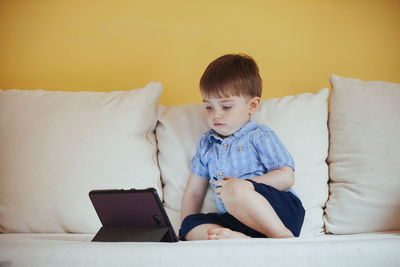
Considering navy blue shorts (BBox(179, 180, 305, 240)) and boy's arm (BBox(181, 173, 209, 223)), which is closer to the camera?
navy blue shorts (BBox(179, 180, 305, 240))

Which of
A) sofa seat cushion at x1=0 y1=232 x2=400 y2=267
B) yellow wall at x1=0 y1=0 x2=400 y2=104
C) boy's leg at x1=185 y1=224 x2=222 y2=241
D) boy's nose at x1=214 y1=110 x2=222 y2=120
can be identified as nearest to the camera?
sofa seat cushion at x1=0 y1=232 x2=400 y2=267

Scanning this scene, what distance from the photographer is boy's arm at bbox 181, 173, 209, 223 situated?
1234 millimetres

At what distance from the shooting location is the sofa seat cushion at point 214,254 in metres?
0.63

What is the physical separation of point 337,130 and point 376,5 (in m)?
0.71

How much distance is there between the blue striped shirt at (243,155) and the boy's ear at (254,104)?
46 millimetres

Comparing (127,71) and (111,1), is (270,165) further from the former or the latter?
(111,1)

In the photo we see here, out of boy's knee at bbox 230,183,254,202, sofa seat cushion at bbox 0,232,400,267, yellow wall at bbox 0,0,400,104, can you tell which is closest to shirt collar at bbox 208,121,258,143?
boy's knee at bbox 230,183,254,202

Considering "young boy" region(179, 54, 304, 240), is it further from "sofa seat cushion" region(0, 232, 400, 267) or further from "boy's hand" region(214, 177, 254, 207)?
"sofa seat cushion" region(0, 232, 400, 267)

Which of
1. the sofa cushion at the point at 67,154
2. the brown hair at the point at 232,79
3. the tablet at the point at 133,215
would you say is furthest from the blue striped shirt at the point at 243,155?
the tablet at the point at 133,215

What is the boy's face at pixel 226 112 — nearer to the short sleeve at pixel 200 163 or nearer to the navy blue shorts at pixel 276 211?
the short sleeve at pixel 200 163

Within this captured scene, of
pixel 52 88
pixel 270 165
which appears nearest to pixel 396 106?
pixel 270 165

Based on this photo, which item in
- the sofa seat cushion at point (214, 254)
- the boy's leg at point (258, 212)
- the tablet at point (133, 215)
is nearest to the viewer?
the sofa seat cushion at point (214, 254)

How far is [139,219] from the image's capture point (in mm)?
855

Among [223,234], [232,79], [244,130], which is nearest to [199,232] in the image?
[223,234]
